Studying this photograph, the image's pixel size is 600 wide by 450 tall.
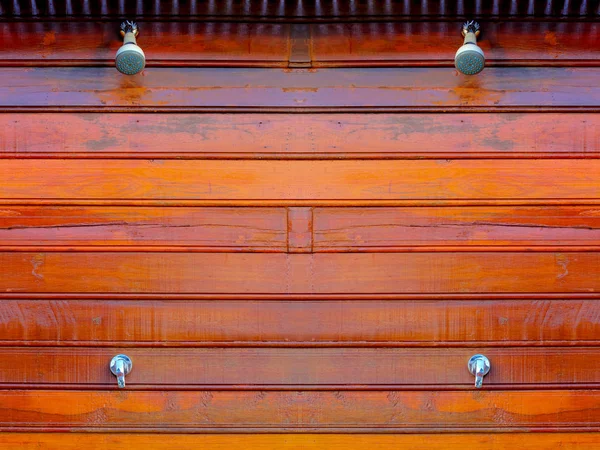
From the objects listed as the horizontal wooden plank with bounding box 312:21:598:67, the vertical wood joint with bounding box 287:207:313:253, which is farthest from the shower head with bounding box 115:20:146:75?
the vertical wood joint with bounding box 287:207:313:253

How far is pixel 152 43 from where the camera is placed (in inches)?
120

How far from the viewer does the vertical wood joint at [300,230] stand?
297 cm

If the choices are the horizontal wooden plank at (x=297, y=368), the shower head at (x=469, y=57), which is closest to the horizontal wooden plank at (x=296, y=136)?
the shower head at (x=469, y=57)

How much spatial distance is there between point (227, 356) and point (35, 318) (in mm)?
891

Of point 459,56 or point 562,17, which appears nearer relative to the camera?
point 459,56

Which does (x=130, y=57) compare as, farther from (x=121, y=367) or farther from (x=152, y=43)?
(x=121, y=367)

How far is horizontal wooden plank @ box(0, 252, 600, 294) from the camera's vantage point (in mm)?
2945

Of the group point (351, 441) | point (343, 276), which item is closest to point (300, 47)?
point (343, 276)

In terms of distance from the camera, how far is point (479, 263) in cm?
295

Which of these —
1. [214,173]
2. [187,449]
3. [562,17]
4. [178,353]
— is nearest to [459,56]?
[562,17]

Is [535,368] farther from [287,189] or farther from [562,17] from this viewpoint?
[562,17]

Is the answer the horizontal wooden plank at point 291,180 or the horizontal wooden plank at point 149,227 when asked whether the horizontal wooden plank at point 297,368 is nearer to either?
the horizontal wooden plank at point 149,227

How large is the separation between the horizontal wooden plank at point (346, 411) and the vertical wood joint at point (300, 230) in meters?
0.70

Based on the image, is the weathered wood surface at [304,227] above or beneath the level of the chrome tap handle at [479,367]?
above
